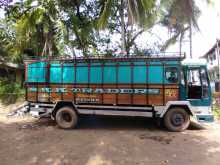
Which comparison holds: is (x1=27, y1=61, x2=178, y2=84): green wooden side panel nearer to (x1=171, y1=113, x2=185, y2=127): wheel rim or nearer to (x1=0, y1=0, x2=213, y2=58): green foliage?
(x1=171, y1=113, x2=185, y2=127): wheel rim

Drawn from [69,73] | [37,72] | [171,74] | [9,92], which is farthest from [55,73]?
[9,92]

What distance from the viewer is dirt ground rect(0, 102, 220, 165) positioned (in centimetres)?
643

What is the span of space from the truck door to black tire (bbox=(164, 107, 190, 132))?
0.59 metres

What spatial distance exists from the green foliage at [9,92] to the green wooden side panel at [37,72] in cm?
712

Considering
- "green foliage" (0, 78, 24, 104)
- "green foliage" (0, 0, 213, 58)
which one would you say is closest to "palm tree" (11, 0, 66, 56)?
"green foliage" (0, 0, 213, 58)

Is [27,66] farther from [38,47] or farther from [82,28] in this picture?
[38,47]

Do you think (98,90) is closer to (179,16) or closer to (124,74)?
(124,74)

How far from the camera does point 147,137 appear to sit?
8.88 meters

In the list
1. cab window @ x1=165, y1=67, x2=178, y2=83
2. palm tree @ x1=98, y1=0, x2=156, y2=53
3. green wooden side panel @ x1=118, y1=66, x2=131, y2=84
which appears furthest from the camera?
palm tree @ x1=98, y1=0, x2=156, y2=53

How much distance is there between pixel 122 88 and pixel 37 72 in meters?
3.76

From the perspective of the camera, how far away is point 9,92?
60.8ft

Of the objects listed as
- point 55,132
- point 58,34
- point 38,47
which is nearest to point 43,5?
point 58,34

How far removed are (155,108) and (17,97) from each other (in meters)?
11.3

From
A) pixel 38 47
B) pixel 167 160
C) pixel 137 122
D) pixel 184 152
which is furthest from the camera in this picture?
pixel 38 47
